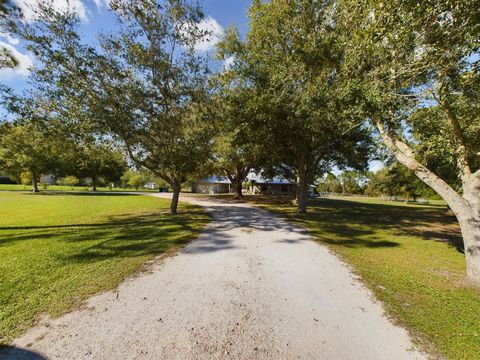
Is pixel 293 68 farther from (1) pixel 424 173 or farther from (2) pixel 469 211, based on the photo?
(2) pixel 469 211

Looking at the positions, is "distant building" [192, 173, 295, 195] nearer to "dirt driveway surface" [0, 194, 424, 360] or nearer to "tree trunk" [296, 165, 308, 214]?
"tree trunk" [296, 165, 308, 214]

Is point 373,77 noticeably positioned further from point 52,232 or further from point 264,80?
point 52,232

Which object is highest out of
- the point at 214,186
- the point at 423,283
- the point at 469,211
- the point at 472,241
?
the point at 214,186

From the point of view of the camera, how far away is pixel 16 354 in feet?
8.46

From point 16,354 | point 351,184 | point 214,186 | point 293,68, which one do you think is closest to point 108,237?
point 16,354

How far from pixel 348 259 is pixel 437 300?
2192 mm

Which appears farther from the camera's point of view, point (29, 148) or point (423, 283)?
point (29, 148)

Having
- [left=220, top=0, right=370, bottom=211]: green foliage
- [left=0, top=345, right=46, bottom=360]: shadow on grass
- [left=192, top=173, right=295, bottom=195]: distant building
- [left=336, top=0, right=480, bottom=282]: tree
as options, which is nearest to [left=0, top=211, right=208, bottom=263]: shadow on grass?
[left=0, top=345, right=46, bottom=360]: shadow on grass

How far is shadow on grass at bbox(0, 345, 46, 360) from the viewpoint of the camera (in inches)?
99.6

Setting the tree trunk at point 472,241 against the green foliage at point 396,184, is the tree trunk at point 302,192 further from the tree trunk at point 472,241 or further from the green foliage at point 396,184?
Answer: the green foliage at point 396,184

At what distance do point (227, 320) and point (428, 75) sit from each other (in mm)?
8432

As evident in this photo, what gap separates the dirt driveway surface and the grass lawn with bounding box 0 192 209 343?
1.66 ft

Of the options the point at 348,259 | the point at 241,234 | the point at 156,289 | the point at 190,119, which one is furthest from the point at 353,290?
the point at 190,119

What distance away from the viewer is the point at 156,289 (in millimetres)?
4230
